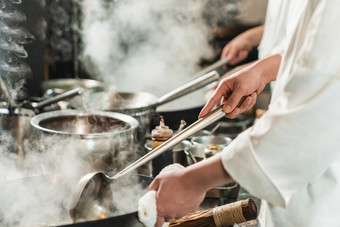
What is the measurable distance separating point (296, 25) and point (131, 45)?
11.5ft

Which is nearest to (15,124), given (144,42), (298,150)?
(298,150)

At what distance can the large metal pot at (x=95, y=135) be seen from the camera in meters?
1.63

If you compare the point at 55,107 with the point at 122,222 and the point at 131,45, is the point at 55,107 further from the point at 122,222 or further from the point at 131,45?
the point at 131,45

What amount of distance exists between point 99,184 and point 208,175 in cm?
47

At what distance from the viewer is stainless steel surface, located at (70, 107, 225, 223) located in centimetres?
137

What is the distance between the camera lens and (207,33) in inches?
200

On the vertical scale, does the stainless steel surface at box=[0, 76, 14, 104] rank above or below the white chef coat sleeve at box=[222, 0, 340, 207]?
below

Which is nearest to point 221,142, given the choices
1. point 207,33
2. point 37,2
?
point 37,2

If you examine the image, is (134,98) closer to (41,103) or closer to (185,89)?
(185,89)

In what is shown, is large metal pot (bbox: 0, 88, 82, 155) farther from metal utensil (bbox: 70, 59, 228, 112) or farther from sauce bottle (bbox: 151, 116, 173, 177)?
sauce bottle (bbox: 151, 116, 173, 177)

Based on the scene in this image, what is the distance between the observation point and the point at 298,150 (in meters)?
1.04

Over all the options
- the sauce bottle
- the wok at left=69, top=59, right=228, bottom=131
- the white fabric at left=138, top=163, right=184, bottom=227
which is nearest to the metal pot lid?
the wok at left=69, top=59, right=228, bottom=131

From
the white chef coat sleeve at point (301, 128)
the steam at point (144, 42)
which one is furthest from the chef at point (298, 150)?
the steam at point (144, 42)

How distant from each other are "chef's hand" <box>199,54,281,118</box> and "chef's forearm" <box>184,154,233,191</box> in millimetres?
431
